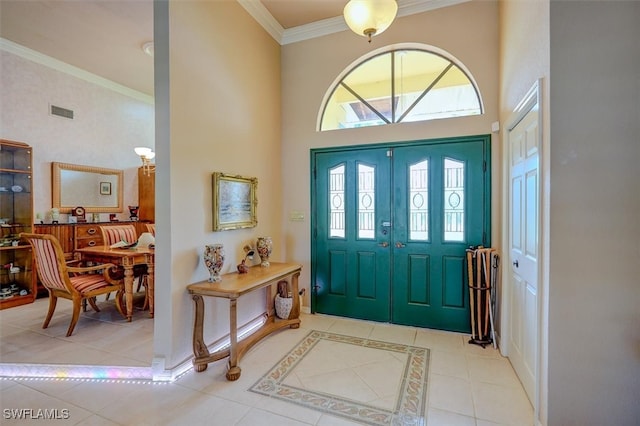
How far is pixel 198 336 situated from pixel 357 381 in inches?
53.1

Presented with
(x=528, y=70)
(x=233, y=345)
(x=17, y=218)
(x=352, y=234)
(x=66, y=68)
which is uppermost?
(x=66, y=68)

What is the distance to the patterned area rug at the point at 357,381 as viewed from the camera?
2.00 meters

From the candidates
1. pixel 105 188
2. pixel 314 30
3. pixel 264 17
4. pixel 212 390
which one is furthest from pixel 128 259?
pixel 314 30

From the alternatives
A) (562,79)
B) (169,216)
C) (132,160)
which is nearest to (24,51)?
(132,160)

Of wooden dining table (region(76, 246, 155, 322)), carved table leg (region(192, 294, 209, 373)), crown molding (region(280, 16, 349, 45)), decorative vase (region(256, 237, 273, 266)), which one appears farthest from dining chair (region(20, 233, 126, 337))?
crown molding (region(280, 16, 349, 45))

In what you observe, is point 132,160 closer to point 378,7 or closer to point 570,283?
point 378,7

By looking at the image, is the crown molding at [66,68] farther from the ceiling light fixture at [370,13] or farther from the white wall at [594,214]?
the white wall at [594,214]

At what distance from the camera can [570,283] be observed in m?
1.62

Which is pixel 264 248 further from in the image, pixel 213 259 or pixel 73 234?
pixel 73 234

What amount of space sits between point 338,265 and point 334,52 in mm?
2636

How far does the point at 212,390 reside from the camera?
2.21m

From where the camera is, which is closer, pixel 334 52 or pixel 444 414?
pixel 444 414

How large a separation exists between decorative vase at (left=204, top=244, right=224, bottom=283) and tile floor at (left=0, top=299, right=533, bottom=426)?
2.50 feet

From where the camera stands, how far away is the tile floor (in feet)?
6.25
